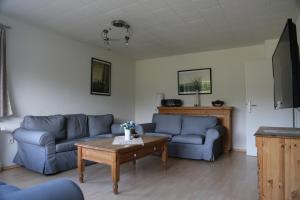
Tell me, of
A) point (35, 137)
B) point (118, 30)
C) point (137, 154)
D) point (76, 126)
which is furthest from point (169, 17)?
point (35, 137)

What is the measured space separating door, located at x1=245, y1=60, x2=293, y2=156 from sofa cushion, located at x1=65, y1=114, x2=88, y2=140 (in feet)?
11.2

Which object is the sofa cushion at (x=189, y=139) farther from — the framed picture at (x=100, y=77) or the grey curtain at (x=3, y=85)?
the grey curtain at (x=3, y=85)

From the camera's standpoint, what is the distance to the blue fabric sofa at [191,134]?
4.00 meters

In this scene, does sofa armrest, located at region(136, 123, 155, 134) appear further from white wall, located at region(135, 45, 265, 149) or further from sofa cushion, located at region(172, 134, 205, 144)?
white wall, located at region(135, 45, 265, 149)

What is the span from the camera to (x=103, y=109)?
17.5 feet

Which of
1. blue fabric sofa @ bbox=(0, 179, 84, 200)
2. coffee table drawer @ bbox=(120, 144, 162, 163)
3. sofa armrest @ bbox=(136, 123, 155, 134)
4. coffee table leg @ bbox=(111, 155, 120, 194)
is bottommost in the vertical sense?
coffee table leg @ bbox=(111, 155, 120, 194)

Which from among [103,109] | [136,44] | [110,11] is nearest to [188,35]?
[136,44]

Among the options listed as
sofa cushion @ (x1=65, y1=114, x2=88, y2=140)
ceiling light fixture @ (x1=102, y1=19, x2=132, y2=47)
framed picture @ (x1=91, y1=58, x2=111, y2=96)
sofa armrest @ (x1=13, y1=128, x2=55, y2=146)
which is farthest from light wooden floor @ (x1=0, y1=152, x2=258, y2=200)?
ceiling light fixture @ (x1=102, y1=19, x2=132, y2=47)

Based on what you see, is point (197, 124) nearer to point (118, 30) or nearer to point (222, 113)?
point (222, 113)

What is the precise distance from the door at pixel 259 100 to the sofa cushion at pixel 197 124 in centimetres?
75

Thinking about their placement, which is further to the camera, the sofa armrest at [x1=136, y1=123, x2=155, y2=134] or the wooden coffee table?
the sofa armrest at [x1=136, y1=123, x2=155, y2=134]

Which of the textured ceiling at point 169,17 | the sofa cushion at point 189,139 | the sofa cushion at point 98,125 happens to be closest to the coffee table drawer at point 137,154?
the sofa cushion at point 189,139

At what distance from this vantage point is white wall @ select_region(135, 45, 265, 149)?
5.02 metres

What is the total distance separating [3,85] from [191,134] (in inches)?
139
